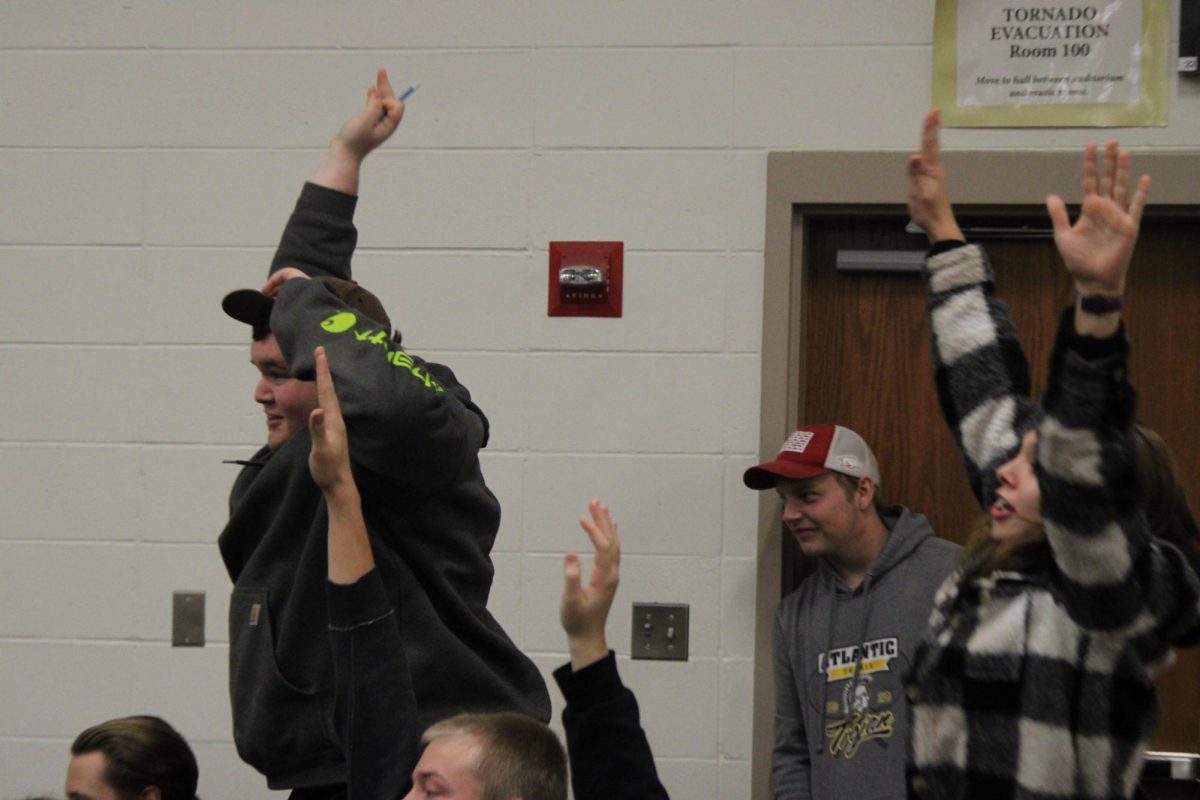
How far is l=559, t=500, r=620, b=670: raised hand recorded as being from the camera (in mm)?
1284

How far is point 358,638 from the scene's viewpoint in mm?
1653

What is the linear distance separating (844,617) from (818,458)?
329 millimetres

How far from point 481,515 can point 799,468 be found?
Answer: 0.96m

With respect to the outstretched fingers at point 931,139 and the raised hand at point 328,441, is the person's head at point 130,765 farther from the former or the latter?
the outstretched fingers at point 931,139

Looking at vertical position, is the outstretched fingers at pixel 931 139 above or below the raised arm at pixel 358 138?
below

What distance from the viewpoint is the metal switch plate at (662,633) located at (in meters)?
2.96

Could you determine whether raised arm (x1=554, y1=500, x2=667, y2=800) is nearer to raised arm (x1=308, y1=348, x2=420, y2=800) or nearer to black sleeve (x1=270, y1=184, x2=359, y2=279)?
raised arm (x1=308, y1=348, x2=420, y2=800)

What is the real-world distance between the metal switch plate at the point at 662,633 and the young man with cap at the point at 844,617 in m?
0.22

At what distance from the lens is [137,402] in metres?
3.10

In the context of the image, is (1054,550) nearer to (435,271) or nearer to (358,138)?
(358,138)

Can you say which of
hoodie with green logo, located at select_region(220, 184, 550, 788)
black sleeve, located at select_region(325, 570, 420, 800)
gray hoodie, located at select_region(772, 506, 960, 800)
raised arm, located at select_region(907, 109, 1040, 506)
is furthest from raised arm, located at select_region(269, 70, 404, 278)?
gray hoodie, located at select_region(772, 506, 960, 800)

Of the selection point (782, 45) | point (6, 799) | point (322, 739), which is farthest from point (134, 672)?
point (782, 45)

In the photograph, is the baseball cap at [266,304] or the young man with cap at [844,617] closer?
the baseball cap at [266,304]

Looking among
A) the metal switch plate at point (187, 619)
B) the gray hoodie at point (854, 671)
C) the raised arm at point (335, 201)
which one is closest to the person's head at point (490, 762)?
the raised arm at point (335, 201)
